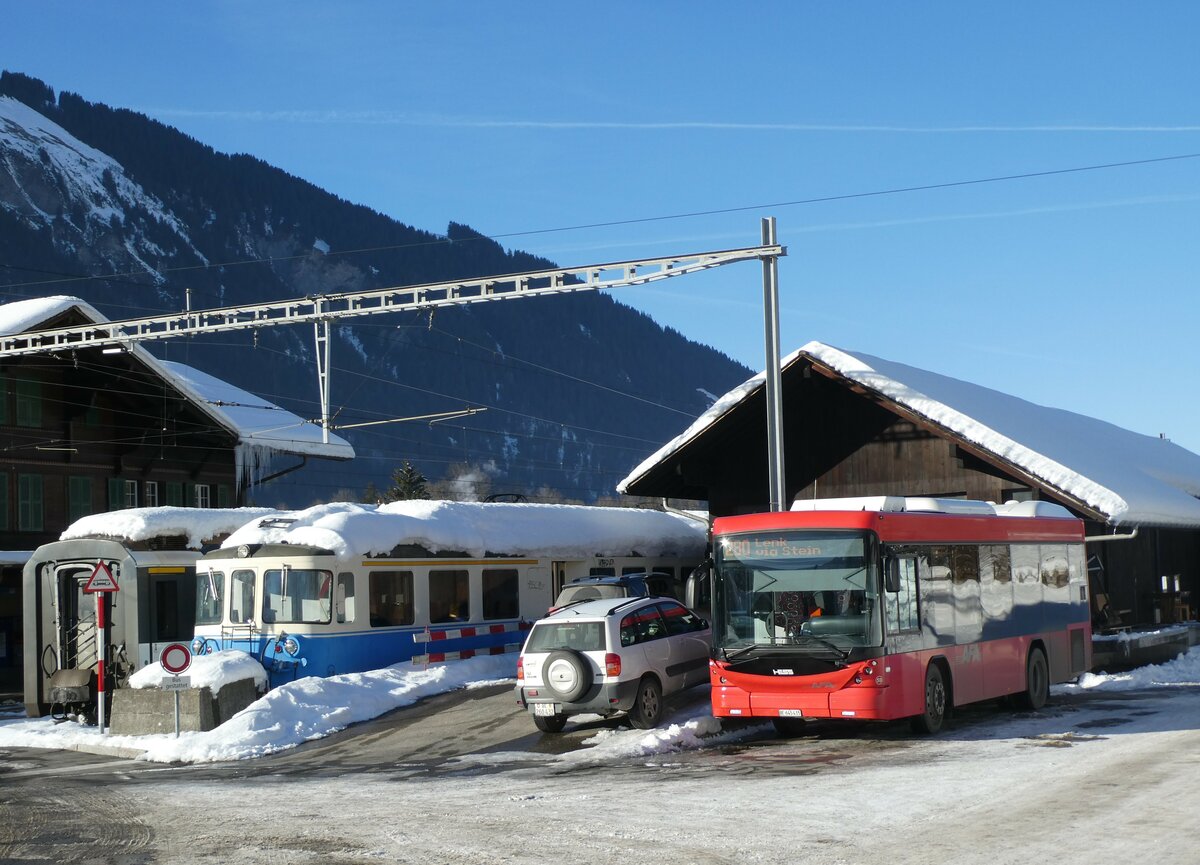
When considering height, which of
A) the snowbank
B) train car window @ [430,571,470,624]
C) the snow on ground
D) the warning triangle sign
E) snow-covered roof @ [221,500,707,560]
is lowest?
the snow on ground

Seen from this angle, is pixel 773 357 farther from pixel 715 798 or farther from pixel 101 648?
pixel 101 648

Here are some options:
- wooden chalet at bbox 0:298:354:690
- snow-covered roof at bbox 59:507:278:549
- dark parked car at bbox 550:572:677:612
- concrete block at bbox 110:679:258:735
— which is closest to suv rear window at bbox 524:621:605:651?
concrete block at bbox 110:679:258:735

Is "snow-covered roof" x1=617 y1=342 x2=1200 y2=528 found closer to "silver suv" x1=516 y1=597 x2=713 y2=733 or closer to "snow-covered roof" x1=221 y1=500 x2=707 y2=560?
"snow-covered roof" x1=221 y1=500 x2=707 y2=560

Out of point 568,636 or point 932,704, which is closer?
point 932,704

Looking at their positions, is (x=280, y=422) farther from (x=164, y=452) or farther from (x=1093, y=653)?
(x=1093, y=653)

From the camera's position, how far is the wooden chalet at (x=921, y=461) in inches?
1043

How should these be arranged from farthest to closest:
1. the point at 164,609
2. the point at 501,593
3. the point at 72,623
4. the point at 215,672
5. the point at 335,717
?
the point at 501,593 → the point at 164,609 → the point at 72,623 → the point at 215,672 → the point at 335,717

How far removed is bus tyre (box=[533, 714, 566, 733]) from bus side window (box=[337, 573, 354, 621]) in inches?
249

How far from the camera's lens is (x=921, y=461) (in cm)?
2892

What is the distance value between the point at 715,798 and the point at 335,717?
32.3 feet

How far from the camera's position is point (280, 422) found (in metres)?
48.7

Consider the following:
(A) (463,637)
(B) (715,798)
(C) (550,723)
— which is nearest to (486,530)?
(A) (463,637)

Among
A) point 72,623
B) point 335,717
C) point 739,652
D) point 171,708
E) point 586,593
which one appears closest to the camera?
point 739,652

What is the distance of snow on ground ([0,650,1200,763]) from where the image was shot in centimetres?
1767
